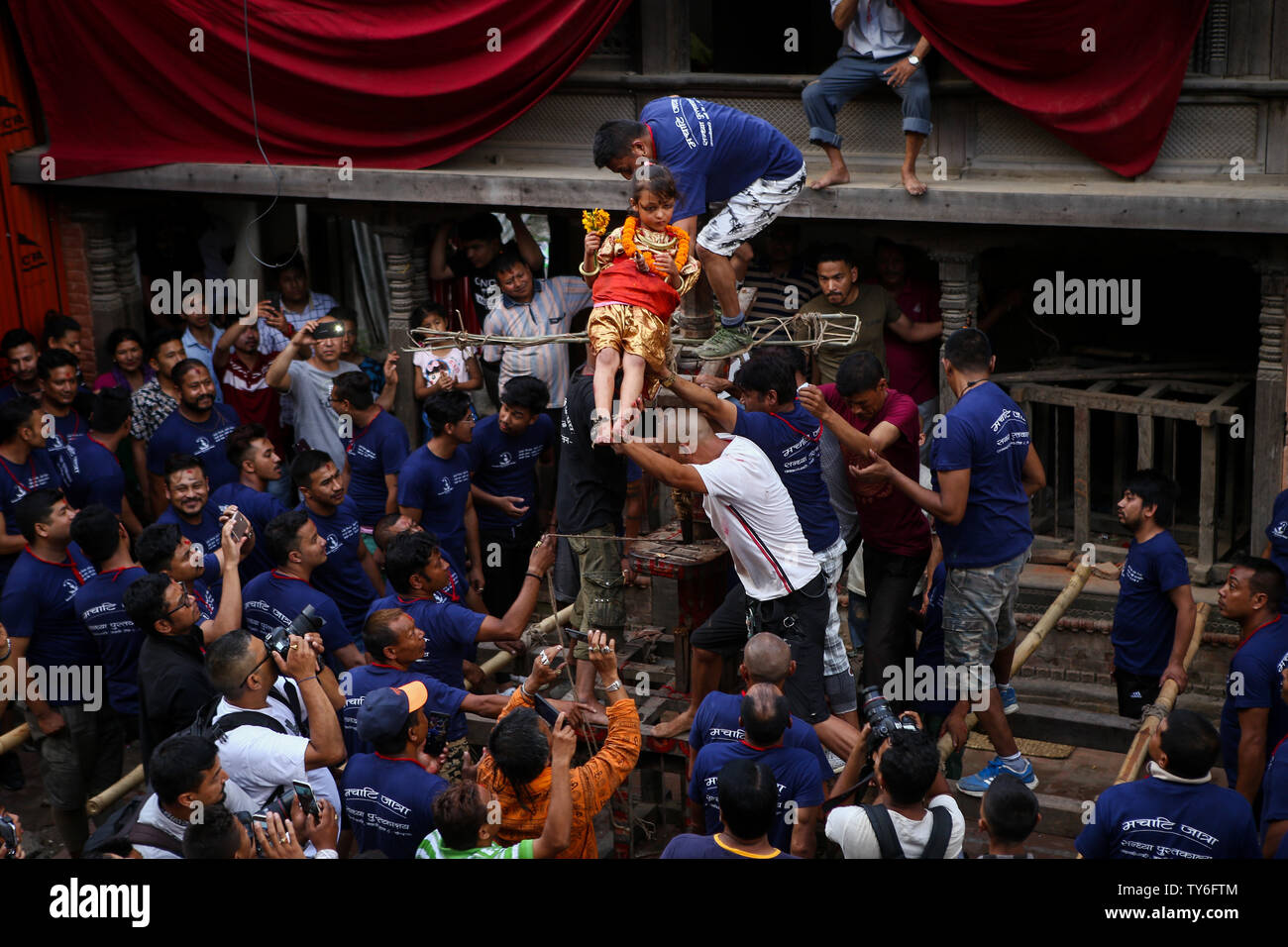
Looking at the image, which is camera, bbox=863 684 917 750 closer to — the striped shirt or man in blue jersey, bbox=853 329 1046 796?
man in blue jersey, bbox=853 329 1046 796

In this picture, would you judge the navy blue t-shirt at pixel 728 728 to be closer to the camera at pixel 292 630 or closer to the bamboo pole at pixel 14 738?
the camera at pixel 292 630

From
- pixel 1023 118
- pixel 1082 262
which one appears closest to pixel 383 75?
pixel 1023 118

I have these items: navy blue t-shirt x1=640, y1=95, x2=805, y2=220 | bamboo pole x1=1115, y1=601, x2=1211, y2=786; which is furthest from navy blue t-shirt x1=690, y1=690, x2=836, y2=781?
navy blue t-shirt x1=640, y1=95, x2=805, y2=220

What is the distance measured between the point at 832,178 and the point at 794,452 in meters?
3.60

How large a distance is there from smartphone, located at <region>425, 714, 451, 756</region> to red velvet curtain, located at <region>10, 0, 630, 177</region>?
5872 mm

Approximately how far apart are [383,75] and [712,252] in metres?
4.77

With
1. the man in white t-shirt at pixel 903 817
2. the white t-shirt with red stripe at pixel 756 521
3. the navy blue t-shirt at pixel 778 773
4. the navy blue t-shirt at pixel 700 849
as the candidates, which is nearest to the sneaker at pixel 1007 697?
the white t-shirt with red stripe at pixel 756 521

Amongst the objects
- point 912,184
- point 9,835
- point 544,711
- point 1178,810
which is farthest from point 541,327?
point 1178,810

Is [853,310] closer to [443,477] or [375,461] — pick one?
[443,477]

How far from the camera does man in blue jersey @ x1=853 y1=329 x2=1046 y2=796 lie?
7.17 meters

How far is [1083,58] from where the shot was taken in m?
9.93

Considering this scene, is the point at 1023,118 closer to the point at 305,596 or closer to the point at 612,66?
the point at 612,66

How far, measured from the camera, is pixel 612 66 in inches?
450

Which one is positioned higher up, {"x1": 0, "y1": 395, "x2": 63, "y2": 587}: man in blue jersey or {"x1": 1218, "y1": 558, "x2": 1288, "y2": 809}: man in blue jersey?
{"x1": 0, "y1": 395, "x2": 63, "y2": 587}: man in blue jersey
